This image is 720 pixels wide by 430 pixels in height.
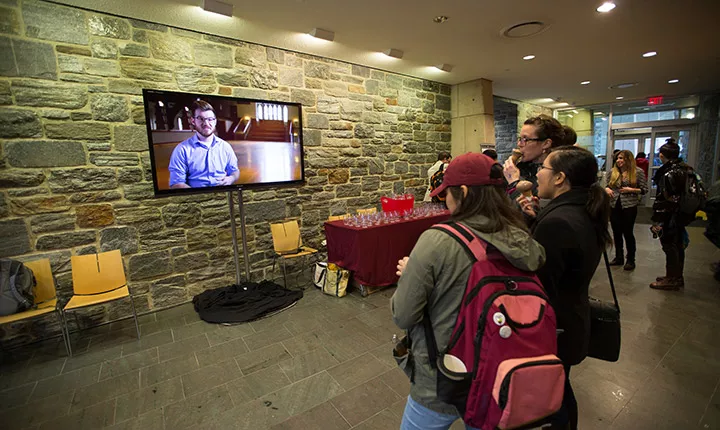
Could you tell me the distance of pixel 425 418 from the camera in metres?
1.05

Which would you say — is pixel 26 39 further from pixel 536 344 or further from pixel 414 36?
pixel 536 344

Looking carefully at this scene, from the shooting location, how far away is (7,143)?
2.69 m

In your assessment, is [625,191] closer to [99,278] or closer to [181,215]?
[181,215]

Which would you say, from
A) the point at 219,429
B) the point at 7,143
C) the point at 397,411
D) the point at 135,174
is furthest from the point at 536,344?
the point at 7,143

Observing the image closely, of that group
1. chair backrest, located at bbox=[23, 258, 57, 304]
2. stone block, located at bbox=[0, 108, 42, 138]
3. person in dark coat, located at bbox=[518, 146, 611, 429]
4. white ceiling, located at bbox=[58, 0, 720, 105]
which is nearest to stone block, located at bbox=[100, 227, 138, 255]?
chair backrest, located at bbox=[23, 258, 57, 304]

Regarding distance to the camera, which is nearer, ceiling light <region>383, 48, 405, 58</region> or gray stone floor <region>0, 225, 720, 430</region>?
gray stone floor <region>0, 225, 720, 430</region>

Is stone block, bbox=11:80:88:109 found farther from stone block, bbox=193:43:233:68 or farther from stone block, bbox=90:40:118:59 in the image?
stone block, bbox=193:43:233:68

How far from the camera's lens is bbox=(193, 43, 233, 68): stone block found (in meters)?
3.47

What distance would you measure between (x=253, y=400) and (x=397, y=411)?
888 millimetres

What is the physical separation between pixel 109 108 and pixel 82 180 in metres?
0.70

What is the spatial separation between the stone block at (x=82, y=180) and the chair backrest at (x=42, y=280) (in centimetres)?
62

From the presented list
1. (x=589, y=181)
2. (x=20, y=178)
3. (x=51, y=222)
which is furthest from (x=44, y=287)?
(x=589, y=181)

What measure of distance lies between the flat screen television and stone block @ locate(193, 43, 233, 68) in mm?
648

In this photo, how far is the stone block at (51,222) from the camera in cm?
284
